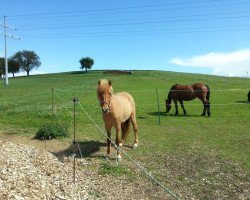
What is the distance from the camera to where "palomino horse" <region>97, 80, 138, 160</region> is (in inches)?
391

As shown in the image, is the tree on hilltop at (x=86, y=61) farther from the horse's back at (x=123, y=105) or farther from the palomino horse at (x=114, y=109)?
the palomino horse at (x=114, y=109)

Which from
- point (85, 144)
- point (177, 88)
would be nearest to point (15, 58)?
point (177, 88)

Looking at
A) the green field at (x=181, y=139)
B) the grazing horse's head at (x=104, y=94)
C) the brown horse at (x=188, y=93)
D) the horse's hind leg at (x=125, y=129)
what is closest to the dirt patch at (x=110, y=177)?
the green field at (x=181, y=139)

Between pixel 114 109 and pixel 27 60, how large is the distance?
122753mm

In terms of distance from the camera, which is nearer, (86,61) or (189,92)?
(189,92)

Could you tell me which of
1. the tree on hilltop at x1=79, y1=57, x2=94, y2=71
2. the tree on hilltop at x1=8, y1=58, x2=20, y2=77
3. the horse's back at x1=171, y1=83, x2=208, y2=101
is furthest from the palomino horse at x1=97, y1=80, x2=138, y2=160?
the tree on hilltop at x1=8, y1=58, x2=20, y2=77

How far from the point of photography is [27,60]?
128 meters

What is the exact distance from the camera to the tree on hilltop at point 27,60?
12668 centimetres

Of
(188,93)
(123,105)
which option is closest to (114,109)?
(123,105)

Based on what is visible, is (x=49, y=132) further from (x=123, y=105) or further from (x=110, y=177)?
(x=110, y=177)

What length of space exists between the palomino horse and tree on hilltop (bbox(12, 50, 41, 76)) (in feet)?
394

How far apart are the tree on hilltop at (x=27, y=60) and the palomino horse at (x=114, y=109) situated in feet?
394

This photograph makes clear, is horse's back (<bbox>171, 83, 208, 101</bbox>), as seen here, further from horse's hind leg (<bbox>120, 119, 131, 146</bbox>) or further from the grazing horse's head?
the grazing horse's head

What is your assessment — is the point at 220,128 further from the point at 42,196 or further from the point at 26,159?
the point at 42,196
